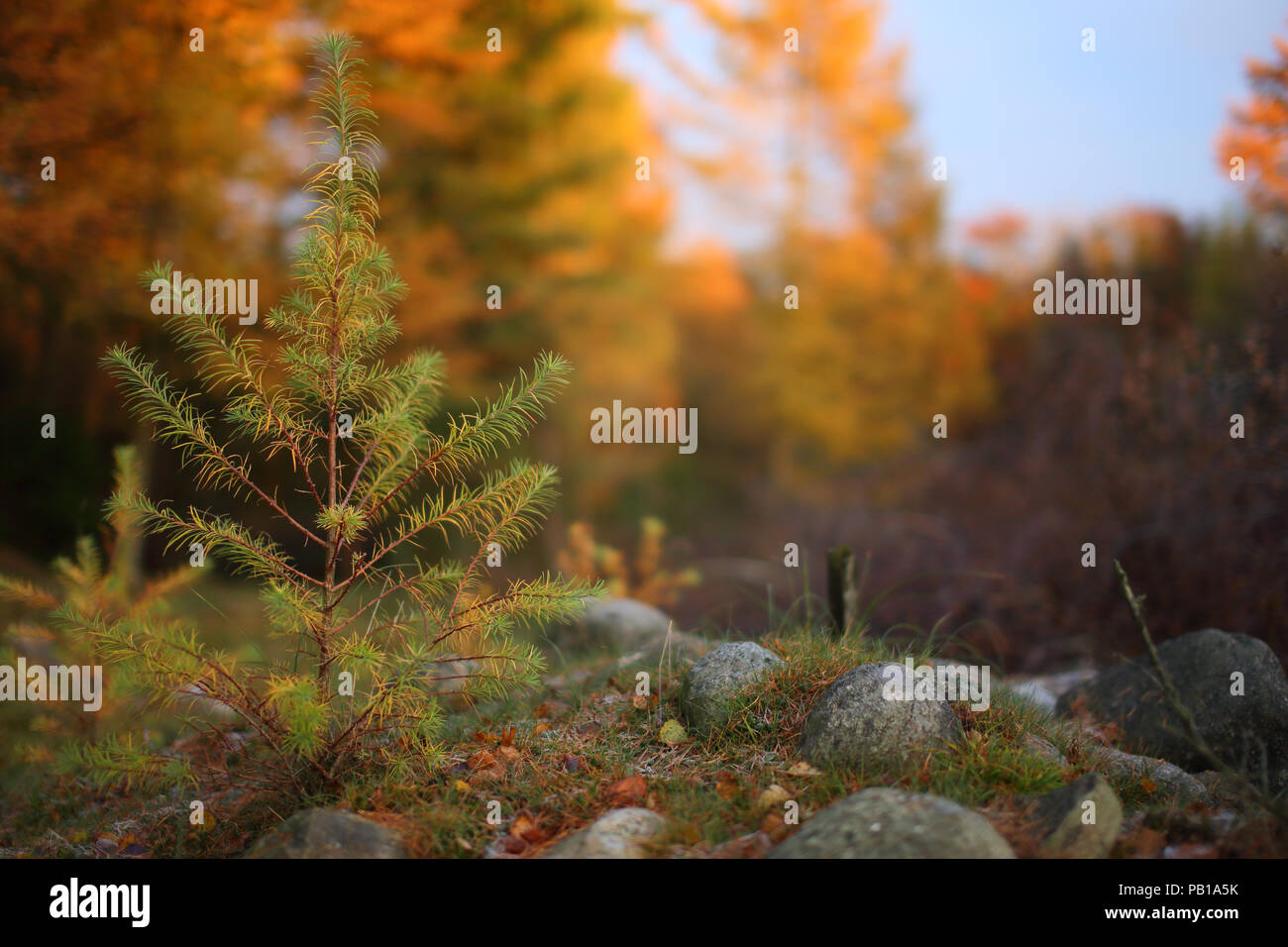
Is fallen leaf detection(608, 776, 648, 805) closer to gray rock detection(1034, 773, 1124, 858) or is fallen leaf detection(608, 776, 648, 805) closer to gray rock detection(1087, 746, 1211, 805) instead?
gray rock detection(1034, 773, 1124, 858)

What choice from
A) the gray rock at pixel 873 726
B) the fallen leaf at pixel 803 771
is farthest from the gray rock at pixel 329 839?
the gray rock at pixel 873 726

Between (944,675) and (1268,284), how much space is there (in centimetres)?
504

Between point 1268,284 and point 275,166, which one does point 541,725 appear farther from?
point 275,166

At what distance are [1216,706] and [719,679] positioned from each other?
2.52m

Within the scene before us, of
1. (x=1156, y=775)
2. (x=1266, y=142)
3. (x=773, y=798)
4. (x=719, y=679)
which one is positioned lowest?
(x=1156, y=775)

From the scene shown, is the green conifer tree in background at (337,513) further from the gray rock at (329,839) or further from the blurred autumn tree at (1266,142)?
the blurred autumn tree at (1266,142)

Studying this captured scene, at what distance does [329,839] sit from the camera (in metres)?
2.71

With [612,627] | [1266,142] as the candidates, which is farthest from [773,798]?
[1266,142]

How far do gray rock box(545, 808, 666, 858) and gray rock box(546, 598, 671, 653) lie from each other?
2105 mm

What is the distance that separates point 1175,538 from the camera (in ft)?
21.0

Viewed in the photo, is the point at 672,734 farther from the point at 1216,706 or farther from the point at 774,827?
the point at 1216,706

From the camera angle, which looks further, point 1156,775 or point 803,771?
point 1156,775

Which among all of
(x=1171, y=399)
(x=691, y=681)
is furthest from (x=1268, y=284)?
(x=691, y=681)

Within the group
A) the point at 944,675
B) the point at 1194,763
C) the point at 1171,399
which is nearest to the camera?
the point at 944,675
